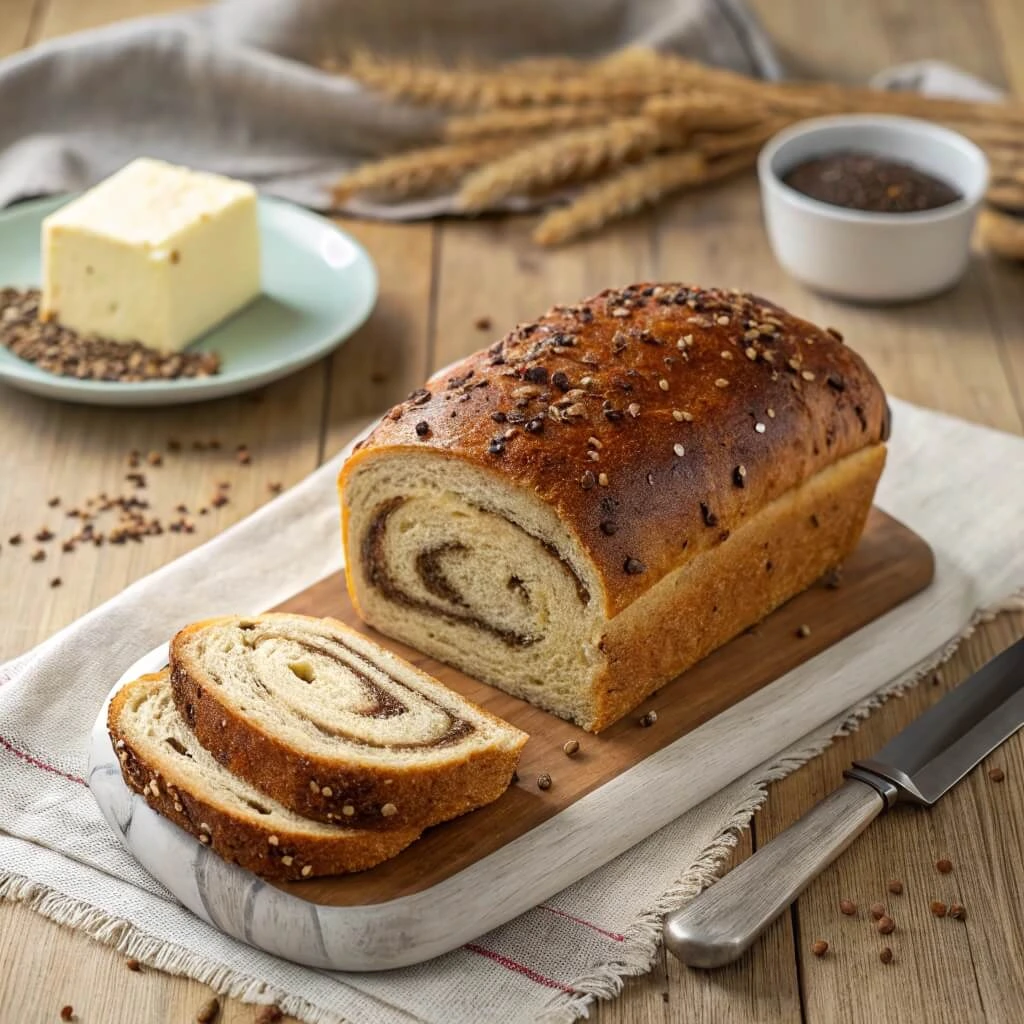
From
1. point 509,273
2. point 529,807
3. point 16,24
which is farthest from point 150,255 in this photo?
point 16,24

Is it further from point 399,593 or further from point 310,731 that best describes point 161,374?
point 310,731

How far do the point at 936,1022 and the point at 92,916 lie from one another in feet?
4.67

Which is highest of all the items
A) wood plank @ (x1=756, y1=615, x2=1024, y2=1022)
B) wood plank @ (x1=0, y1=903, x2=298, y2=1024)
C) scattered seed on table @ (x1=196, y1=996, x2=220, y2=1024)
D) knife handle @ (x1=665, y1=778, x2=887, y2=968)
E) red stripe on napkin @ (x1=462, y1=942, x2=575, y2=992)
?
knife handle @ (x1=665, y1=778, x2=887, y2=968)

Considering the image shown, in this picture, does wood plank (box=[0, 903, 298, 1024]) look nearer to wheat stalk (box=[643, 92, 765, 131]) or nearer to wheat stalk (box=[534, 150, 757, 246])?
wheat stalk (box=[534, 150, 757, 246])

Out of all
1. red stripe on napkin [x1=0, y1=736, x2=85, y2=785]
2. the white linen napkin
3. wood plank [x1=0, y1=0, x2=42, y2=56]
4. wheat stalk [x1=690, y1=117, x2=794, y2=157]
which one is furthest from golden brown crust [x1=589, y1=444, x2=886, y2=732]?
wood plank [x1=0, y1=0, x2=42, y2=56]

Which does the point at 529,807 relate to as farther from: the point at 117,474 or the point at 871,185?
the point at 871,185

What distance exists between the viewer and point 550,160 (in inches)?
193

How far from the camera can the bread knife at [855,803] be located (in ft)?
8.00

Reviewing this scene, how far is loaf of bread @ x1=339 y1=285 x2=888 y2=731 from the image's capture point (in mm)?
2768

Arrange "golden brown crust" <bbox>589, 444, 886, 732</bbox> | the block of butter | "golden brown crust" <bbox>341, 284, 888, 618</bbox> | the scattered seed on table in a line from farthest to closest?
the block of butter < "golden brown crust" <bbox>589, 444, 886, 732</bbox> < "golden brown crust" <bbox>341, 284, 888, 618</bbox> < the scattered seed on table

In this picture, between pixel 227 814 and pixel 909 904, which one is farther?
pixel 909 904

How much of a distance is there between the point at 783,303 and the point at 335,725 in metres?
2.64

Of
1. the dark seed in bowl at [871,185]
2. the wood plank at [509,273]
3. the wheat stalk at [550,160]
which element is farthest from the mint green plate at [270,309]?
the dark seed in bowl at [871,185]

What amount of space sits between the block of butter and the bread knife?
232 centimetres
